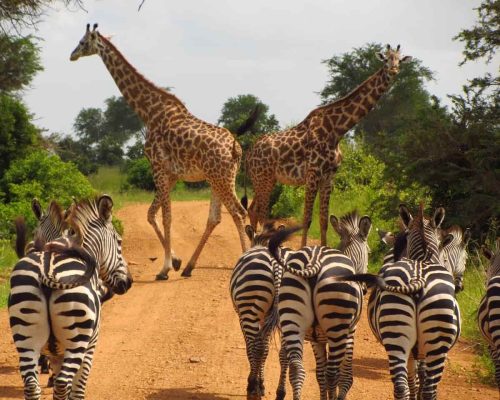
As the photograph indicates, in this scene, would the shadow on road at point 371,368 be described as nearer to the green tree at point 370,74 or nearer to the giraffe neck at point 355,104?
the giraffe neck at point 355,104

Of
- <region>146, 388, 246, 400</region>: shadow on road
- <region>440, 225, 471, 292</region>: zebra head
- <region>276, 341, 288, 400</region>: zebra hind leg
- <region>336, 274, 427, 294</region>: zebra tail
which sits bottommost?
<region>146, 388, 246, 400</region>: shadow on road

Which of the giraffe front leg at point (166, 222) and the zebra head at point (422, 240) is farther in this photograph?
the giraffe front leg at point (166, 222)

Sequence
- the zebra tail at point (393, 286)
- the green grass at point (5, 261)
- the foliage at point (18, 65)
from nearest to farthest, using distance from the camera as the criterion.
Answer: the zebra tail at point (393, 286), the green grass at point (5, 261), the foliage at point (18, 65)

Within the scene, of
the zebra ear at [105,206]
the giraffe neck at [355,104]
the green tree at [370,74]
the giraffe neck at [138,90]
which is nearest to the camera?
the zebra ear at [105,206]

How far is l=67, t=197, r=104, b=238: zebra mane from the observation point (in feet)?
24.4

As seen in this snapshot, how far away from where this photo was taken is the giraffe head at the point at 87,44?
16250mm

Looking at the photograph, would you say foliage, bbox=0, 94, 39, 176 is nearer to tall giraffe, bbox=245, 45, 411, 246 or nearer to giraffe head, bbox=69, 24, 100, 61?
giraffe head, bbox=69, 24, 100, 61

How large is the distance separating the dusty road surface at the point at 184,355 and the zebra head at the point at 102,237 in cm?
110

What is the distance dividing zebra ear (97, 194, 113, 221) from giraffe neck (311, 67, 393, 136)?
850 cm

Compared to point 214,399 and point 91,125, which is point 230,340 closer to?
point 214,399

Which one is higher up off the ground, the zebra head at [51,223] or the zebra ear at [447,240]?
the zebra ear at [447,240]

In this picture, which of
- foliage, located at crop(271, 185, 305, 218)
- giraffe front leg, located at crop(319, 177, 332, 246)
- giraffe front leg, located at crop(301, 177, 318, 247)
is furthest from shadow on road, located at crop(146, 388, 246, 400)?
foliage, located at crop(271, 185, 305, 218)

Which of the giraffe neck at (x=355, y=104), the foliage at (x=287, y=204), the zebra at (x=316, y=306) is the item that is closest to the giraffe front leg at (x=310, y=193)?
the giraffe neck at (x=355, y=104)

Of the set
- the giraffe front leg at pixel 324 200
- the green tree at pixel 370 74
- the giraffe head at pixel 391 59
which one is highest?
the green tree at pixel 370 74
